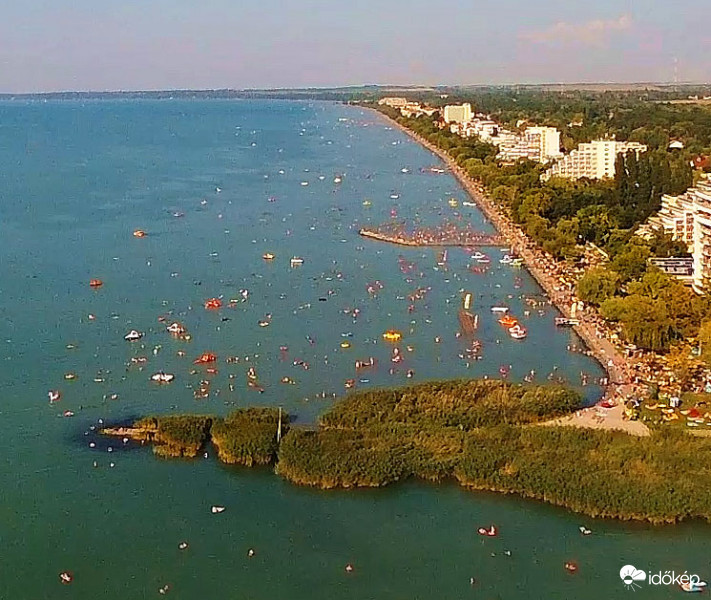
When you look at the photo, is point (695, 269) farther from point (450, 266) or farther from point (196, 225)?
point (196, 225)

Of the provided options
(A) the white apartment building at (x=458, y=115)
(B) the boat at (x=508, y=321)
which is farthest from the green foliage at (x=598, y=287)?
(A) the white apartment building at (x=458, y=115)

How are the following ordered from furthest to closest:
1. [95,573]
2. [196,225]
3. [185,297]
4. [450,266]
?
[196,225], [450,266], [185,297], [95,573]

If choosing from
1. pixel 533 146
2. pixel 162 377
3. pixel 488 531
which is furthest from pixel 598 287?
pixel 533 146

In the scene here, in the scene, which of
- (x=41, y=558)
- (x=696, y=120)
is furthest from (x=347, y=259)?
(x=696, y=120)

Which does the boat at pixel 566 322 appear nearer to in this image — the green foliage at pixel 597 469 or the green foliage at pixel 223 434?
the green foliage at pixel 597 469

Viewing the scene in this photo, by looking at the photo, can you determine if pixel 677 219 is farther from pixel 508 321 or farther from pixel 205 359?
pixel 205 359

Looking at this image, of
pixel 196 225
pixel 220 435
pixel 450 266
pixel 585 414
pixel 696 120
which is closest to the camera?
pixel 220 435
